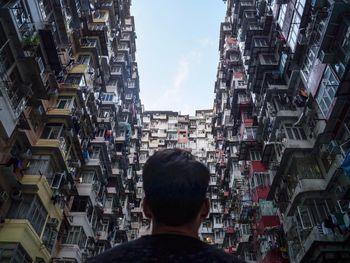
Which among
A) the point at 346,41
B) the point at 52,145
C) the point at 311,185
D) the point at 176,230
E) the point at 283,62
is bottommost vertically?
the point at 176,230

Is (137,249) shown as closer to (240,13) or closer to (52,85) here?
(52,85)

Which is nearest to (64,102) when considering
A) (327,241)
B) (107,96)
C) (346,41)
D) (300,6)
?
(107,96)

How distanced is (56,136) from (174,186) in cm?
2165

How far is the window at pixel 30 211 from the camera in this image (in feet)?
58.2

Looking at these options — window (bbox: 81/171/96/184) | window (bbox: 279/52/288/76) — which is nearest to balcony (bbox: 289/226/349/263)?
window (bbox: 279/52/288/76)

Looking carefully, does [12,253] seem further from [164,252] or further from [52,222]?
[164,252]

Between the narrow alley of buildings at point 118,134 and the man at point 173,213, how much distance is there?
14068mm

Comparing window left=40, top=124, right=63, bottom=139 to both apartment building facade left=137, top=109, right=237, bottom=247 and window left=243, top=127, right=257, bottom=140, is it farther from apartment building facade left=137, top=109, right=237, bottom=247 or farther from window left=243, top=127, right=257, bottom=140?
apartment building facade left=137, top=109, right=237, bottom=247

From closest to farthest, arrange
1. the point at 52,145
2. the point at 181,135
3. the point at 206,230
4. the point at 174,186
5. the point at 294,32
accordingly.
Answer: the point at 174,186 → the point at 52,145 → the point at 294,32 → the point at 206,230 → the point at 181,135

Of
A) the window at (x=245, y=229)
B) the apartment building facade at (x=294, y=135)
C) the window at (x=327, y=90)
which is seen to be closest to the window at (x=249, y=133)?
the apartment building facade at (x=294, y=135)

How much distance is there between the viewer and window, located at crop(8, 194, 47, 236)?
17734 mm

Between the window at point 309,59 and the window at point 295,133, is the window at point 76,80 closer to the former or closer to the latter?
the window at point 295,133

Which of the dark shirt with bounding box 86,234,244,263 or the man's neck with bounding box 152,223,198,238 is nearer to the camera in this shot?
the dark shirt with bounding box 86,234,244,263

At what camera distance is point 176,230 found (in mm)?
2543
